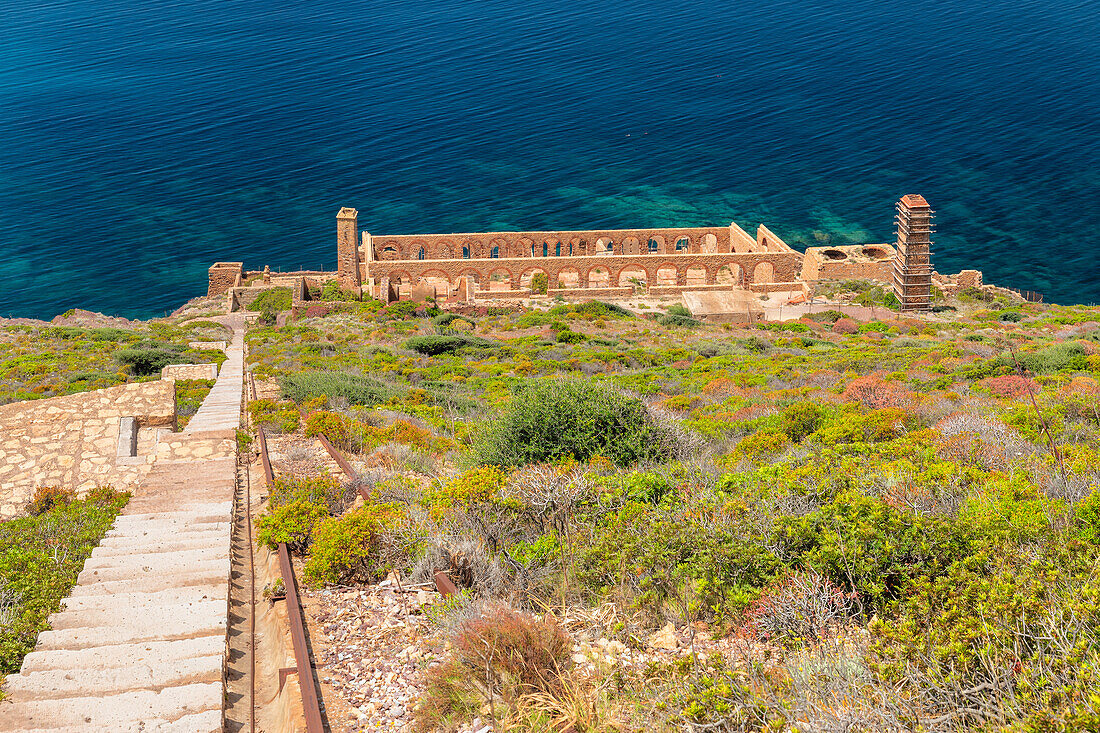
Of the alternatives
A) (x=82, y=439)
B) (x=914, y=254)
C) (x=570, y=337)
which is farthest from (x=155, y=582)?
(x=914, y=254)

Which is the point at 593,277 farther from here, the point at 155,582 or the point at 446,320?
the point at 155,582

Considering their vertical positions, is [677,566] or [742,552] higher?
[742,552]

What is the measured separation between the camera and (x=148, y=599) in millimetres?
6773

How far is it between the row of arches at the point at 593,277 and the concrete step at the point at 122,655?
135 feet

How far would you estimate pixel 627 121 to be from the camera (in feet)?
276

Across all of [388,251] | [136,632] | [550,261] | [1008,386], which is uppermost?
[388,251]

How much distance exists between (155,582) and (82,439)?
624cm

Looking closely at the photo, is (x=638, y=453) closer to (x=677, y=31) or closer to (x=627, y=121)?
(x=627, y=121)

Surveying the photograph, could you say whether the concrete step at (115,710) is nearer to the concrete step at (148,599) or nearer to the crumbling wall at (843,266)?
the concrete step at (148,599)

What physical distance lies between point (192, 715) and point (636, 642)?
117 inches

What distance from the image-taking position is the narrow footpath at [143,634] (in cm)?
527

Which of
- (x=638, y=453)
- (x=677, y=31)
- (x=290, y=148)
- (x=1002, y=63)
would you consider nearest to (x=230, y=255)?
(x=290, y=148)

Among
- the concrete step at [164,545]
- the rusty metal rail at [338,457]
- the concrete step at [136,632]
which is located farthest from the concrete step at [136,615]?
the rusty metal rail at [338,457]

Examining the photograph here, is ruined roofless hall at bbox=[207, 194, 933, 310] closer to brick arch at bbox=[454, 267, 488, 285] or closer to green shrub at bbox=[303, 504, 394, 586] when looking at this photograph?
brick arch at bbox=[454, 267, 488, 285]
